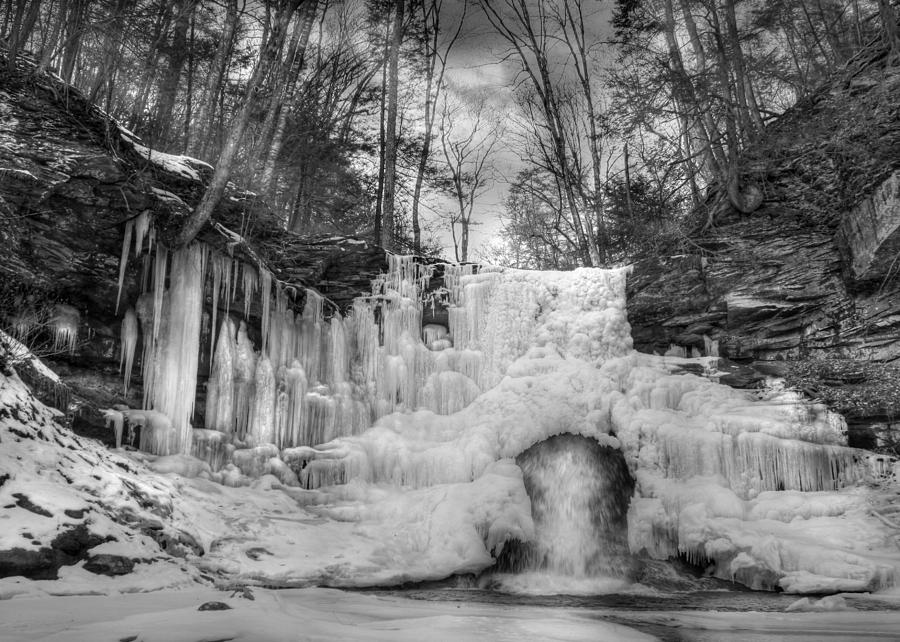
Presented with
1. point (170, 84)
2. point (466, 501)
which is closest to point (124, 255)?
point (466, 501)

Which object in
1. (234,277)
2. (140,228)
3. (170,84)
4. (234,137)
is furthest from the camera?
(170,84)

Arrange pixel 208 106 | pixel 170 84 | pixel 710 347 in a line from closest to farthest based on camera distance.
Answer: pixel 710 347, pixel 170 84, pixel 208 106

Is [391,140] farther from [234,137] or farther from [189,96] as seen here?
[234,137]

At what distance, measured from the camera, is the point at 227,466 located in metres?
7.95

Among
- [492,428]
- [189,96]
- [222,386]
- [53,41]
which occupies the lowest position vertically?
[492,428]

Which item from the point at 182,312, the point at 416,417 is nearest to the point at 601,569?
the point at 416,417

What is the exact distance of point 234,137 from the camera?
28.3 ft

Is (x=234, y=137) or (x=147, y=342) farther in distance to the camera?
A: (x=234, y=137)

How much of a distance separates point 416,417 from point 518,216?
49.2 feet

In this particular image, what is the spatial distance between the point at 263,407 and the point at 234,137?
444 cm

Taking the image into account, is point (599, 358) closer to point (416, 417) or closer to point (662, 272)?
point (662, 272)

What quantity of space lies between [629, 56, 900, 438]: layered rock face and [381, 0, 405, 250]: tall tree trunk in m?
6.56

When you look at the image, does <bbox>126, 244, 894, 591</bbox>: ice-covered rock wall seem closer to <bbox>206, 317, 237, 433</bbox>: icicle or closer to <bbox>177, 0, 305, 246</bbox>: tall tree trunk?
<bbox>206, 317, 237, 433</bbox>: icicle

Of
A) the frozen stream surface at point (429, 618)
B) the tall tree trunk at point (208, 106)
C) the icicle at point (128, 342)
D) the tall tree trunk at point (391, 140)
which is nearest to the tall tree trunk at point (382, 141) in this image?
the tall tree trunk at point (391, 140)
